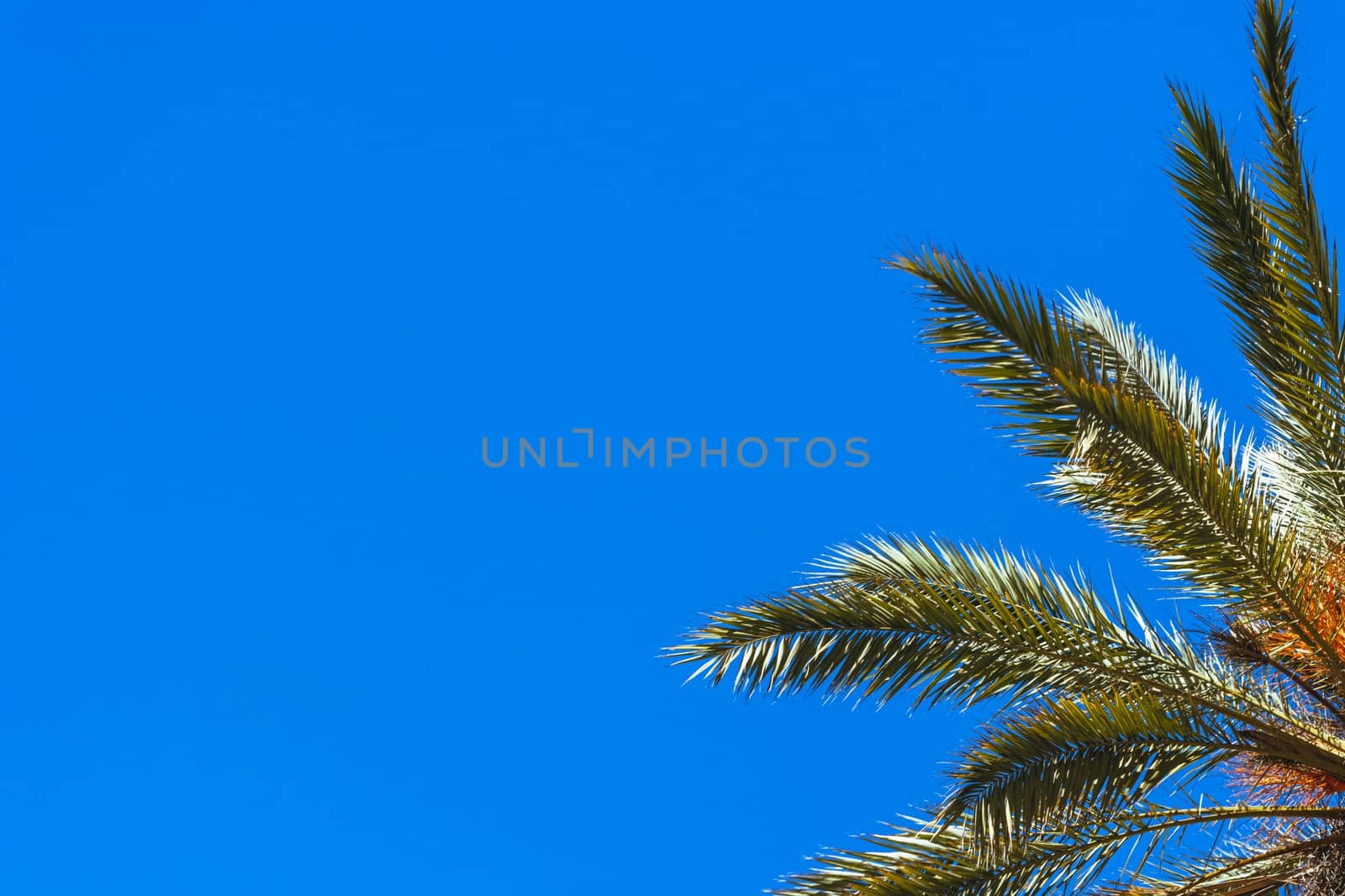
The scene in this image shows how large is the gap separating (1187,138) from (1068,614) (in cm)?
269

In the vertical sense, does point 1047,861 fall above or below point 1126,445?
below

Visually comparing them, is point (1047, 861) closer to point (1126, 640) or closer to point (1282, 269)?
point (1126, 640)

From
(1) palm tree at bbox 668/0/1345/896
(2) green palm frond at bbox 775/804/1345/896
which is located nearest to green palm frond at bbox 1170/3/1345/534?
(1) palm tree at bbox 668/0/1345/896

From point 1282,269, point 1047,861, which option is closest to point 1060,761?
point 1047,861

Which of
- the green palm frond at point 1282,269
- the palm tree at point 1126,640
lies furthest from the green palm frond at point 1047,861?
the green palm frond at point 1282,269

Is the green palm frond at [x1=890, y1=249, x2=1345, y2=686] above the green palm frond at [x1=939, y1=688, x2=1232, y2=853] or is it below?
above

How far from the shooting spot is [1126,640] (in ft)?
23.6

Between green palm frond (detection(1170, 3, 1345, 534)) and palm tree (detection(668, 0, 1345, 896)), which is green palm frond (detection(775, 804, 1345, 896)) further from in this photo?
green palm frond (detection(1170, 3, 1345, 534))

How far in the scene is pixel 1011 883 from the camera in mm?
7062

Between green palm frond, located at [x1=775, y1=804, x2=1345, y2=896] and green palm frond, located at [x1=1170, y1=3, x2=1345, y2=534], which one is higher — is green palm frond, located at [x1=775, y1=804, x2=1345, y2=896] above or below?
below

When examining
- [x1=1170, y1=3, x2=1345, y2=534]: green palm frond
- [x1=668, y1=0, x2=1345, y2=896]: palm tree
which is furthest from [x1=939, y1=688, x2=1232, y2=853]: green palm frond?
[x1=1170, y1=3, x2=1345, y2=534]: green palm frond

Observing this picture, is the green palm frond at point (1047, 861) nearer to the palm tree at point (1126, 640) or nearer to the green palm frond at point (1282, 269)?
the palm tree at point (1126, 640)

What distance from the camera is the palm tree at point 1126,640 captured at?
22.1 ft

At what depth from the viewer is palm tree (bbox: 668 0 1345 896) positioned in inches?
265
